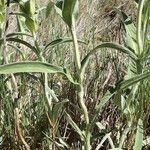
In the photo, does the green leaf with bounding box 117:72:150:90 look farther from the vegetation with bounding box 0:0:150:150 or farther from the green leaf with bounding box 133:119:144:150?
the green leaf with bounding box 133:119:144:150

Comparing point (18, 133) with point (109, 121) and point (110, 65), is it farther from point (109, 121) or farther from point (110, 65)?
point (110, 65)

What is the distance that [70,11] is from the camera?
2.69 ft

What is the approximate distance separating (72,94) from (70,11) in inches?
21.2

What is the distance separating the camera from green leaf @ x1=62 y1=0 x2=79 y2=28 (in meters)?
0.81

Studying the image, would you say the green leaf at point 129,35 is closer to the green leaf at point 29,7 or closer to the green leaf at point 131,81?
the green leaf at point 131,81

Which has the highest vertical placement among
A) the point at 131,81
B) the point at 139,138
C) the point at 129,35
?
the point at 129,35

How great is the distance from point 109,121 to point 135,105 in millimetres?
222

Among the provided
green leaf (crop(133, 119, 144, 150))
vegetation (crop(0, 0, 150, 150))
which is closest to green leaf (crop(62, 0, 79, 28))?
vegetation (crop(0, 0, 150, 150))

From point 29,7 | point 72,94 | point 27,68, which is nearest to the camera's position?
point 27,68

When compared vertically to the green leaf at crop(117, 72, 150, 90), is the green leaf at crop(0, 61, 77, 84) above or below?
above

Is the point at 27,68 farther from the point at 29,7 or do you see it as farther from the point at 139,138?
the point at 139,138

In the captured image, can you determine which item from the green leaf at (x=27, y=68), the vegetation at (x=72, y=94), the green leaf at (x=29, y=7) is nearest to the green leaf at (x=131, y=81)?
the vegetation at (x=72, y=94)

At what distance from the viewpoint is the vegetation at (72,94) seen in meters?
0.86

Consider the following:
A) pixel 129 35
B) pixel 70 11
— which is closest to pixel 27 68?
pixel 70 11
